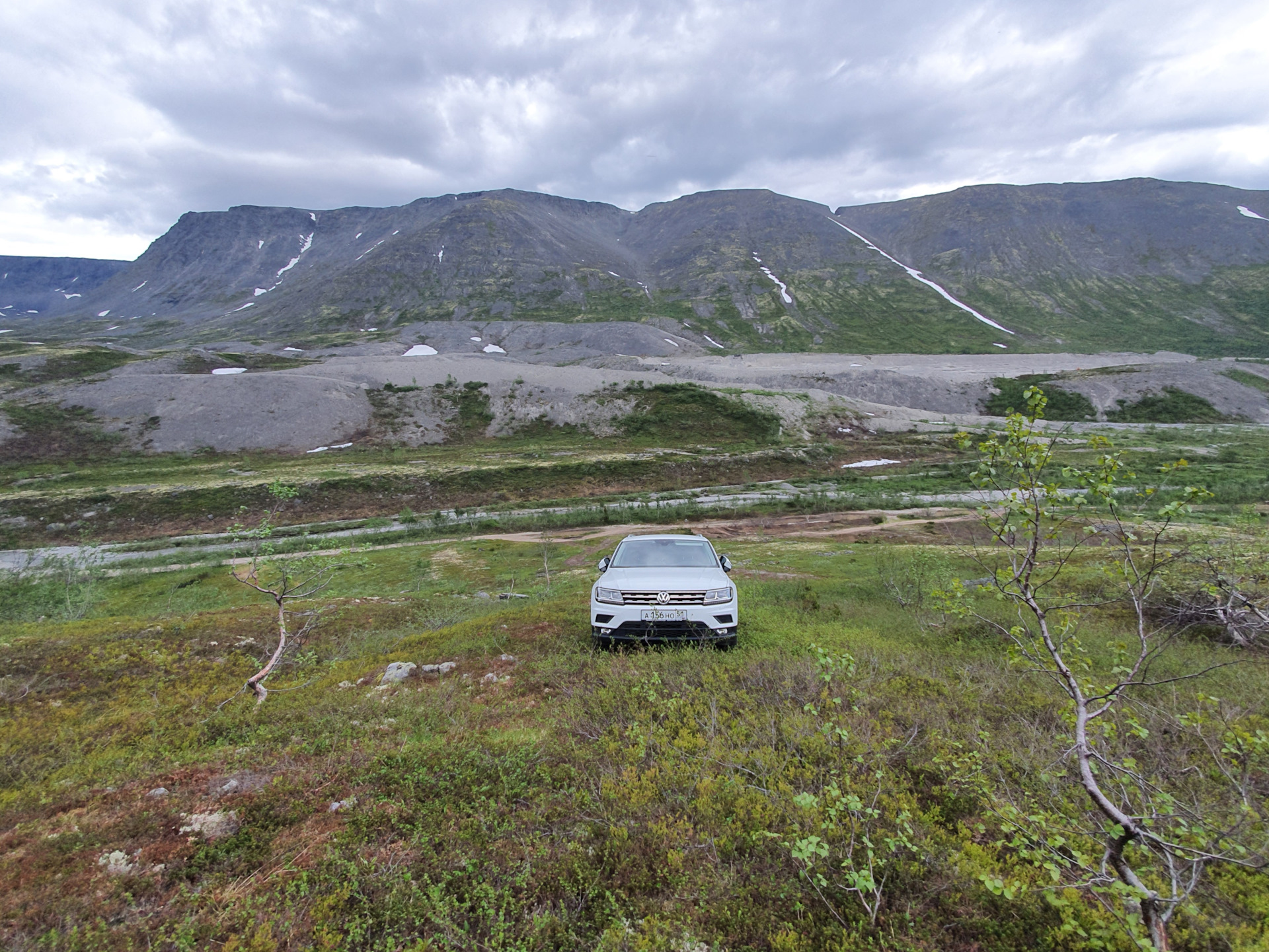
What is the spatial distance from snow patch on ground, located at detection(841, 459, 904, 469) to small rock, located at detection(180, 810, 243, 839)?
182 ft

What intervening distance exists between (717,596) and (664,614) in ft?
3.33

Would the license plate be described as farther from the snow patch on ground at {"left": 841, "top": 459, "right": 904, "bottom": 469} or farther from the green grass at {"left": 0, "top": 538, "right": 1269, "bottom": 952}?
the snow patch on ground at {"left": 841, "top": 459, "right": 904, "bottom": 469}

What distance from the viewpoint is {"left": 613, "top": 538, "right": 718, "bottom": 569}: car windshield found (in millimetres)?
10766

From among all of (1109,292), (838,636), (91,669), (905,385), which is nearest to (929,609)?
(838,636)

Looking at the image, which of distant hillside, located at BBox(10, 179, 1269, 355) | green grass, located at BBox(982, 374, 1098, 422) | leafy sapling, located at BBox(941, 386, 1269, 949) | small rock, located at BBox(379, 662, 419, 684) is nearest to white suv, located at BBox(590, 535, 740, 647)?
small rock, located at BBox(379, 662, 419, 684)

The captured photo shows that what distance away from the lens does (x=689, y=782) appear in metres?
5.30

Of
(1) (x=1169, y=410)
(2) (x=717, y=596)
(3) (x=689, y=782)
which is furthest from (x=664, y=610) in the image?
(1) (x=1169, y=410)

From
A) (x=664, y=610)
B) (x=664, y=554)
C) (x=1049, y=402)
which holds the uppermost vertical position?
(x=664, y=554)

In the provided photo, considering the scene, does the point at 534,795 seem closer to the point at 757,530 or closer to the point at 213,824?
the point at 213,824

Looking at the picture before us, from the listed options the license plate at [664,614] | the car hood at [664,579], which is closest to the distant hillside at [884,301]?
the car hood at [664,579]

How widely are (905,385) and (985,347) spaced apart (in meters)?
77.3

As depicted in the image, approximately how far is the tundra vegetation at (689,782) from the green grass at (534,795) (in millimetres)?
31

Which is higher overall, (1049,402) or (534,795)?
(534,795)

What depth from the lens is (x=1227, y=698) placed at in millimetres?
7105
